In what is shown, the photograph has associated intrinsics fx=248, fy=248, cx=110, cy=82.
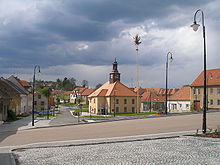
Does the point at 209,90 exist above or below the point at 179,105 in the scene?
above

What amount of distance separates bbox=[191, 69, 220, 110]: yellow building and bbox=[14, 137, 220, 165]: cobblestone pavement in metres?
45.5

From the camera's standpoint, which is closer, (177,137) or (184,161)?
(184,161)

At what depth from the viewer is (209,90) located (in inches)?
2322

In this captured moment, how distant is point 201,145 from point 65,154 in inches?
269

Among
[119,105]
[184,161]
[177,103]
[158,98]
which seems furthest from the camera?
[158,98]

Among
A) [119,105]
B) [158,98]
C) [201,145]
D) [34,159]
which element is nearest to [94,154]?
[34,159]

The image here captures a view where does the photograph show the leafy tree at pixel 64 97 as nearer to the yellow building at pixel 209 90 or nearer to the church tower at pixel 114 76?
the church tower at pixel 114 76

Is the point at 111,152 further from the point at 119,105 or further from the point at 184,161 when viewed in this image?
the point at 119,105

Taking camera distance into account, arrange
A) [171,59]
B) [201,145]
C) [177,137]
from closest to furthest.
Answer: [201,145], [177,137], [171,59]

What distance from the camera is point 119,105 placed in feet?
214

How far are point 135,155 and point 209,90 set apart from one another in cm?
5342

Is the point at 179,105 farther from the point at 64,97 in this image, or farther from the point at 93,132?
the point at 64,97

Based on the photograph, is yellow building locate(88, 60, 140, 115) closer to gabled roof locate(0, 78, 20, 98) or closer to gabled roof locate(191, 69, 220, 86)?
gabled roof locate(191, 69, 220, 86)

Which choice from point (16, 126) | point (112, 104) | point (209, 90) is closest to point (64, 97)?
point (112, 104)
